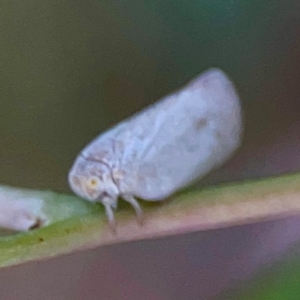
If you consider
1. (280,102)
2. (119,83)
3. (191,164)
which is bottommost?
(191,164)

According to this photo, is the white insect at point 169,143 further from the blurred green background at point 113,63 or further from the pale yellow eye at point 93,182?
the blurred green background at point 113,63

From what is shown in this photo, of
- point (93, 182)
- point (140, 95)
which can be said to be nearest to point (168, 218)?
point (93, 182)

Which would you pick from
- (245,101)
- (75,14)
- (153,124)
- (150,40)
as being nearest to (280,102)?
(245,101)

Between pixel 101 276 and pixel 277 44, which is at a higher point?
pixel 277 44

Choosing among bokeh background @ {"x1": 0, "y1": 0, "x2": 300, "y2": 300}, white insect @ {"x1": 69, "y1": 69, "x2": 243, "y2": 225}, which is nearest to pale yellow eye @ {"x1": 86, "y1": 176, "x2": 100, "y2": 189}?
white insect @ {"x1": 69, "y1": 69, "x2": 243, "y2": 225}

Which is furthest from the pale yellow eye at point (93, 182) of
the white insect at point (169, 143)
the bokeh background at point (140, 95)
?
the bokeh background at point (140, 95)

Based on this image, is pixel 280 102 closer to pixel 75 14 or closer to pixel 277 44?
pixel 277 44
